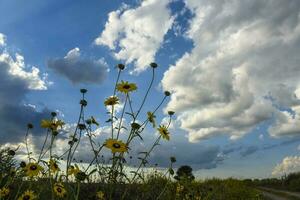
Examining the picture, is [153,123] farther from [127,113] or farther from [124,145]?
[124,145]

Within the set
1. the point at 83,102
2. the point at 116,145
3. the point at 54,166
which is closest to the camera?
the point at 116,145

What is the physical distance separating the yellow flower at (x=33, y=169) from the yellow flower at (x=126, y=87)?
6.24 feet

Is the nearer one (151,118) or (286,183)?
(151,118)

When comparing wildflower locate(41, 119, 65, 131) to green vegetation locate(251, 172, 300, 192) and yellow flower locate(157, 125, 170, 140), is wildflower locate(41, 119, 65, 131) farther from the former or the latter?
green vegetation locate(251, 172, 300, 192)

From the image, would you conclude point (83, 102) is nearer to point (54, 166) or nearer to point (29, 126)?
point (54, 166)

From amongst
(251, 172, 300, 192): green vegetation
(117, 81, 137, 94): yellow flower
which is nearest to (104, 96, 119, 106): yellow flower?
(117, 81, 137, 94): yellow flower

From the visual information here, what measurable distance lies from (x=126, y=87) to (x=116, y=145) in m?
1.86

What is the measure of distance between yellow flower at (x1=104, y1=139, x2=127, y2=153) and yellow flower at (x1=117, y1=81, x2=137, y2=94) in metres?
1.66

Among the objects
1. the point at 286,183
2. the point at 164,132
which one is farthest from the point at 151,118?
the point at 286,183

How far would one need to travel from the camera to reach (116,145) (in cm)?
525

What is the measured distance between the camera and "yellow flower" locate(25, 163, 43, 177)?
5363 mm

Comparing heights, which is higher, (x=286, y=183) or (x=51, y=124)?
(x=286, y=183)

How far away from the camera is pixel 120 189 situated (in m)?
11.6

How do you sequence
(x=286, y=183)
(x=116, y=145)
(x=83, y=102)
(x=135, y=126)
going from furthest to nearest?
(x=286, y=183)
(x=83, y=102)
(x=135, y=126)
(x=116, y=145)
